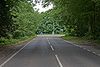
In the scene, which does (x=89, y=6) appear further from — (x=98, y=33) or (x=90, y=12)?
(x=98, y=33)

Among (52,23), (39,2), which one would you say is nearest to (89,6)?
(39,2)

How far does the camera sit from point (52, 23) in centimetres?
14962

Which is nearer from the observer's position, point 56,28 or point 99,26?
point 99,26

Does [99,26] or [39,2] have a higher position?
[39,2]

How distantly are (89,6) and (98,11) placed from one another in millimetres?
1563

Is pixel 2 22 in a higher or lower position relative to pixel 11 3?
lower

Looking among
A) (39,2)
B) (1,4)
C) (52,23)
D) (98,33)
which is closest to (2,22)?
(1,4)

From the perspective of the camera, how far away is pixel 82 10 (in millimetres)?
46906

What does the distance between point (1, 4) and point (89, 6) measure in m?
18.9

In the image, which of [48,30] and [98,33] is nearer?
[98,33]

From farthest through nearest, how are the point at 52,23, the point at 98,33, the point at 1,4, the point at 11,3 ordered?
the point at 52,23 → the point at 98,33 → the point at 11,3 → the point at 1,4

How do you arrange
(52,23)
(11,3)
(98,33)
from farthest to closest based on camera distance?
(52,23) → (98,33) → (11,3)

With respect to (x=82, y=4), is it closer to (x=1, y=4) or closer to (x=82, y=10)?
(x=82, y=10)

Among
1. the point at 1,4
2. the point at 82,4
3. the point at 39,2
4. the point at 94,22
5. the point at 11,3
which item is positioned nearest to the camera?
the point at 1,4
